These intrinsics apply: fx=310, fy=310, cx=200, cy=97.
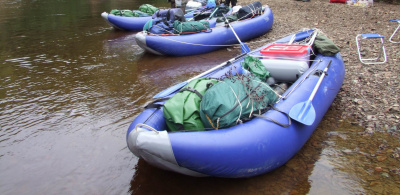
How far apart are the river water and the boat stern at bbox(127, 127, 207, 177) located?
1.42ft

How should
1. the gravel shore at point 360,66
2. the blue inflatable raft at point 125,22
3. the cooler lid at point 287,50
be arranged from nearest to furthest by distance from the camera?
the gravel shore at point 360,66 < the cooler lid at point 287,50 < the blue inflatable raft at point 125,22

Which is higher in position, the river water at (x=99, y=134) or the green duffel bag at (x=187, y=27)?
the green duffel bag at (x=187, y=27)

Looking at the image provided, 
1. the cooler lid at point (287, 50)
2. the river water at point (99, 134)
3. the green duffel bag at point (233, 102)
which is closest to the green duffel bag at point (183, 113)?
the green duffel bag at point (233, 102)

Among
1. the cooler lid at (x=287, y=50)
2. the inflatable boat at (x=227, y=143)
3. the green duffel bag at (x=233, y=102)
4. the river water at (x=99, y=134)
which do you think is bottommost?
the river water at (x=99, y=134)

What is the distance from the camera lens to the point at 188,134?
Result: 2602 millimetres

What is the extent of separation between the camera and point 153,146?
8.22 ft

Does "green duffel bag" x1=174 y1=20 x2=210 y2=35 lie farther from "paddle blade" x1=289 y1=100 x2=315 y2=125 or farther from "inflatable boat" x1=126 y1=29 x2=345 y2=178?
"paddle blade" x1=289 y1=100 x2=315 y2=125

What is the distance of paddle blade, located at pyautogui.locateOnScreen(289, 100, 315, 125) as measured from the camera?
3.00 metres

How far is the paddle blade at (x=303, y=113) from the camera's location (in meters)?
3.00

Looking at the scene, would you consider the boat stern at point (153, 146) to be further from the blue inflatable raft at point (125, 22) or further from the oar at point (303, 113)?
the blue inflatable raft at point (125, 22)

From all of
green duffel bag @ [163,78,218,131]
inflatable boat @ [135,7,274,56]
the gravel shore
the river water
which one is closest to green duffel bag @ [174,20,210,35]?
inflatable boat @ [135,7,274,56]

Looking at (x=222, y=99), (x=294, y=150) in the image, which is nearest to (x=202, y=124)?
(x=222, y=99)

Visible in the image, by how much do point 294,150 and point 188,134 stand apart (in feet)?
3.86

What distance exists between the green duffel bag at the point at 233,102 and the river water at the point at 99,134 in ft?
2.06
